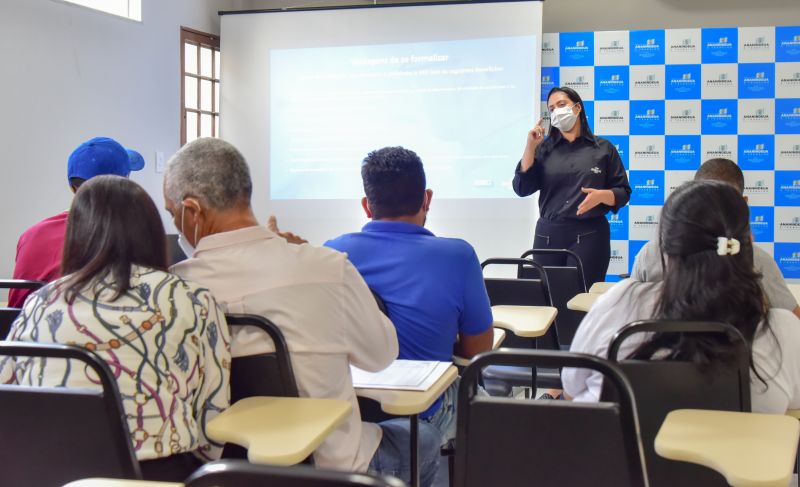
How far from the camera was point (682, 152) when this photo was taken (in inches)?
213

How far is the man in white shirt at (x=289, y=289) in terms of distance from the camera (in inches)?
59.2

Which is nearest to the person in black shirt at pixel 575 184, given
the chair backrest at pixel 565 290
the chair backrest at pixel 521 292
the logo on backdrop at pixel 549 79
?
the chair backrest at pixel 565 290

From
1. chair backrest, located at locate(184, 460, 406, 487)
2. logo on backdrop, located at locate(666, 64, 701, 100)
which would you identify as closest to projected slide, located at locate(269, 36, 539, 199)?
logo on backdrop, located at locate(666, 64, 701, 100)

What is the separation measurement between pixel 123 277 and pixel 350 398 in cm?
52

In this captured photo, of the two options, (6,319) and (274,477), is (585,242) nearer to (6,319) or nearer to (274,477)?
(6,319)

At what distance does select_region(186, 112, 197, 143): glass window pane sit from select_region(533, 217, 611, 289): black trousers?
10.2ft

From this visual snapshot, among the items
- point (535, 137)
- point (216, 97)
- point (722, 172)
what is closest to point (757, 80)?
point (535, 137)

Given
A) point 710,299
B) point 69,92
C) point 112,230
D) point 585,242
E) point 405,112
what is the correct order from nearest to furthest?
point 112,230 → point 710,299 → point 585,242 → point 69,92 → point 405,112

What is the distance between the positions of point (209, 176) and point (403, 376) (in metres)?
0.62

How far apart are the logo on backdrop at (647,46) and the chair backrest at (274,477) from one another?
17.4 feet

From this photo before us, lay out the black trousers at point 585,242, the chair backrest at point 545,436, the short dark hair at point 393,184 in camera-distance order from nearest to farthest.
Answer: the chair backrest at point 545,436
the short dark hair at point 393,184
the black trousers at point 585,242

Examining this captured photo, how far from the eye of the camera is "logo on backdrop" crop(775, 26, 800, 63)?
17.1ft

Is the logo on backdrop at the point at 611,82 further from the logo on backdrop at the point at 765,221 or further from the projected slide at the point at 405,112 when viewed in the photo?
the logo on backdrop at the point at 765,221

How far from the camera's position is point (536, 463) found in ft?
4.22
